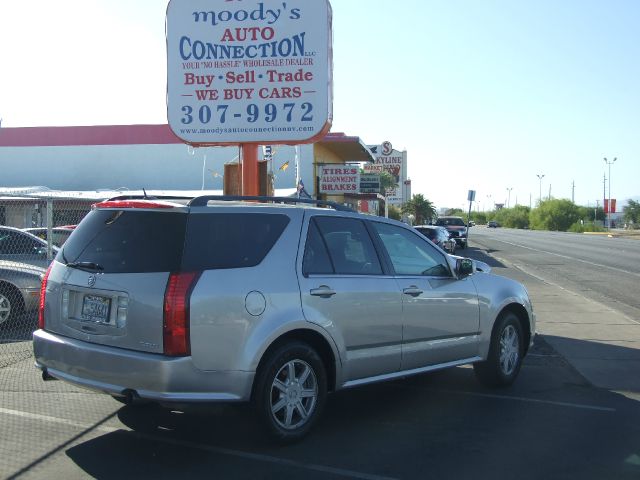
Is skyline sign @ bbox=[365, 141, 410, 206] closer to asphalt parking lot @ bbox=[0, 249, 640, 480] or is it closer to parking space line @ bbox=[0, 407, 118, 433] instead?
asphalt parking lot @ bbox=[0, 249, 640, 480]

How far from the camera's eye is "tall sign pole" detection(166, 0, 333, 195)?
Answer: 11.3 meters

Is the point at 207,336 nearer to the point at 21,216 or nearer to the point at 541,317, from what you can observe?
the point at 541,317

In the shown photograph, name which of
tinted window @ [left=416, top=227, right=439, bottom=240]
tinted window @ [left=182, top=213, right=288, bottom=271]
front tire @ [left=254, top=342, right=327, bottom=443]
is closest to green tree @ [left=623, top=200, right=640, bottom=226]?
tinted window @ [left=416, top=227, right=439, bottom=240]

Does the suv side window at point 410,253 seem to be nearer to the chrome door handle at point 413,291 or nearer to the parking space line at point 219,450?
the chrome door handle at point 413,291

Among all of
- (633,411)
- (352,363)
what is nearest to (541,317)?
(633,411)

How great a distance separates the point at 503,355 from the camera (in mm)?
7078

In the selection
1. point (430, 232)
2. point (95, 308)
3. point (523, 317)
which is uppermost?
point (430, 232)

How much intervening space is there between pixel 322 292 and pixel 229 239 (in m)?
0.84

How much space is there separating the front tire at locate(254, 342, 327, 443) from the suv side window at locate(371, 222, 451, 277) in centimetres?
131

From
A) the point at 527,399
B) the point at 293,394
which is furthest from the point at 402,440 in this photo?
the point at 527,399

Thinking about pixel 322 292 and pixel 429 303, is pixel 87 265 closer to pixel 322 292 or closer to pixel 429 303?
pixel 322 292

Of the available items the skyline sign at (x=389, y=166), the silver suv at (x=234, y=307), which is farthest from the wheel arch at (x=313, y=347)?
the skyline sign at (x=389, y=166)

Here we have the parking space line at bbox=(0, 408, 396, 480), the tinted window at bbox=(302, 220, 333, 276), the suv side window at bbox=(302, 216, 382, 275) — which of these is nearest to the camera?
the parking space line at bbox=(0, 408, 396, 480)

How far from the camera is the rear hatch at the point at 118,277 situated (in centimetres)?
466
